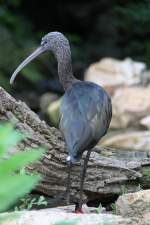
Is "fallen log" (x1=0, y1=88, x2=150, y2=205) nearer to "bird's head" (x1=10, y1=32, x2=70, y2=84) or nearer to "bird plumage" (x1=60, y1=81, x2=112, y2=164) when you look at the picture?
"bird plumage" (x1=60, y1=81, x2=112, y2=164)

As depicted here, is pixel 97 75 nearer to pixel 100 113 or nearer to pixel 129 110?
pixel 129 110

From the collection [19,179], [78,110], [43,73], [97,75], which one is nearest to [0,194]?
[19,179]

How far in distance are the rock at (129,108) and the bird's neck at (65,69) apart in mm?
5508

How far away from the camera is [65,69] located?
5672mm

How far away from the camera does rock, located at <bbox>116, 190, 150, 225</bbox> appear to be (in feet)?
13.6

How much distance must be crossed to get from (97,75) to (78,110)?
8679mm

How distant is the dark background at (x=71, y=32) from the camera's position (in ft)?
47.3

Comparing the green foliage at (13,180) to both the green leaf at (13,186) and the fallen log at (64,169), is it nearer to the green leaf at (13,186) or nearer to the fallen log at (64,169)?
the green leaf at (13,186)

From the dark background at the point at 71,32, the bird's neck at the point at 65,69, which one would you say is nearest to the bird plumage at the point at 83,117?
the bird's neck at the point at 65,69

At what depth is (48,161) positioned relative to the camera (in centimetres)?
513

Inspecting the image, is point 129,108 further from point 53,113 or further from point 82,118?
point 82,118

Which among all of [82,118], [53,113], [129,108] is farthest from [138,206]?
[53,113]

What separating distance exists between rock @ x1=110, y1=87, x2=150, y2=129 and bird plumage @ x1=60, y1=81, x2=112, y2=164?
20.7ft

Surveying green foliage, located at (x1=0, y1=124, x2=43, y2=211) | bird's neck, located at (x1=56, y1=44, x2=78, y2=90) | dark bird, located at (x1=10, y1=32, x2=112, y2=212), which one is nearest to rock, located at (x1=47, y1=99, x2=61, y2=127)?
bird's neck, located at (x1=56, y1=44, x2=78, y2=90)
